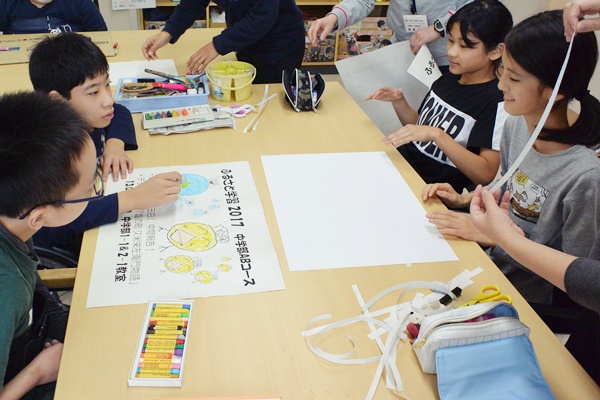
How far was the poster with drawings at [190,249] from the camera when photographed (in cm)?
87

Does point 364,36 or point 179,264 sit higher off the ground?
point 179,264

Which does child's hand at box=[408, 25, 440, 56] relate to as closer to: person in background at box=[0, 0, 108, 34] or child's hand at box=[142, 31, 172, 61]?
child's hand at box=[142, 31, 172, 61]

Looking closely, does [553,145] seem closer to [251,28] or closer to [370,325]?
[370,325]

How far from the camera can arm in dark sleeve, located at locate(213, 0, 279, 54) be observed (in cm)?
167

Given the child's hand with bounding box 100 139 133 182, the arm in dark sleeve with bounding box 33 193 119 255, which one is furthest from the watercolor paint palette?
the arm in dark sleeve with bounding box 33 193 119 255

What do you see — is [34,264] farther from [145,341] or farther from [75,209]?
[145,341]

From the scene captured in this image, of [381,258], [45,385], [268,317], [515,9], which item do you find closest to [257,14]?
[381,258]

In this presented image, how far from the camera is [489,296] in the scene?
0.85m

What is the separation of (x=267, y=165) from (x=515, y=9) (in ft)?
10.2

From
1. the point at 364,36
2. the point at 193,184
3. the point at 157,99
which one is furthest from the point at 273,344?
the point at 364,36

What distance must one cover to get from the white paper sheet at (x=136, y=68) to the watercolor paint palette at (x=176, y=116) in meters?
0.29

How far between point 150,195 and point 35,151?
1.08ft

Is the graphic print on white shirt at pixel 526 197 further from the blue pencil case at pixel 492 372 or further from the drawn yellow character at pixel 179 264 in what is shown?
the drawn yellow character at pixel 179 264

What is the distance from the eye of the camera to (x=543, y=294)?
1.19 m
